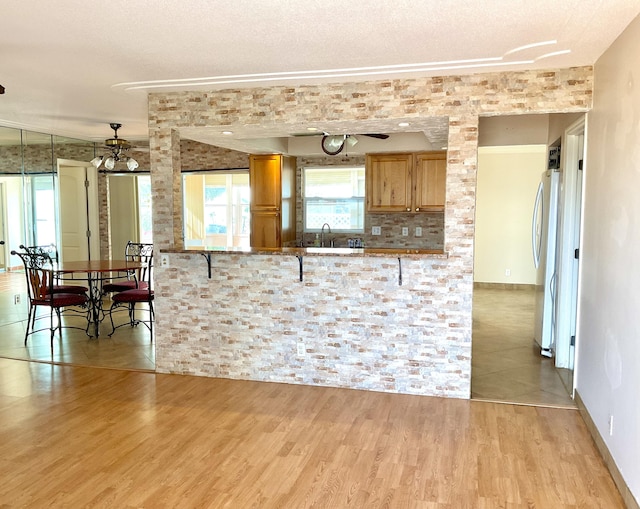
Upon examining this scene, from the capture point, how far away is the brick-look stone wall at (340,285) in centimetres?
358

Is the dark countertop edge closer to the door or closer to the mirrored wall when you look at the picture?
the mirrored wall

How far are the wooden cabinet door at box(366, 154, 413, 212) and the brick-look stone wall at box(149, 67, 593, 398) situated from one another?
2.41 metres

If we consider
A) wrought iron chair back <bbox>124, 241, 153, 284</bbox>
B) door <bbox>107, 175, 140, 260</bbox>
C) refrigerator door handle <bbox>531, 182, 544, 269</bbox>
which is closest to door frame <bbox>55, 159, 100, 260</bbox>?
door <bbox>107, 175, 140, 260</bbox>

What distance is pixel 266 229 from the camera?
6.59m

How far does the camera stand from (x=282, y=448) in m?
2.97

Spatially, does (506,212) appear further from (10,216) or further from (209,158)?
(10,216)

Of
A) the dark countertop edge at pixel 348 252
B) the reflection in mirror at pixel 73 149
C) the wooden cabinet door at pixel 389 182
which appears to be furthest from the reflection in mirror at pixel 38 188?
the wooden cabinet door at pixel 389 182

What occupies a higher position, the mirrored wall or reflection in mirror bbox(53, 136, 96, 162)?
reflection in mirror bbox(53, 136, 96, 162)

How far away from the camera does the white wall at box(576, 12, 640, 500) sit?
241cm

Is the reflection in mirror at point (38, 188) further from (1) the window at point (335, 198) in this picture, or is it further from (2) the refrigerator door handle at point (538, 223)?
(2) the refrigerator door handle at point (538, 223)

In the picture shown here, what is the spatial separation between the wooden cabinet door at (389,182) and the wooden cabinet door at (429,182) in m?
0.10

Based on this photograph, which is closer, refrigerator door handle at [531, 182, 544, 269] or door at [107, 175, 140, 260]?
refrigerator door handle at [531, 182, 544, 269]

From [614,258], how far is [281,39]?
2244mm

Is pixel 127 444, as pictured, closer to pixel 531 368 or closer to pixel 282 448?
pixel 282 448
